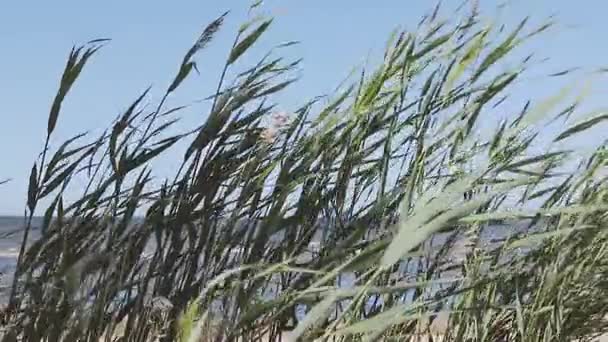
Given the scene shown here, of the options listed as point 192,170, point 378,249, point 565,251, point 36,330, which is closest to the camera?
point 378,249

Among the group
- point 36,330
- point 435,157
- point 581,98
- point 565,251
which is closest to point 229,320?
point 36,330

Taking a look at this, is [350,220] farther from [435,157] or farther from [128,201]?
[128,201]

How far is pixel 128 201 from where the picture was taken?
2211mm

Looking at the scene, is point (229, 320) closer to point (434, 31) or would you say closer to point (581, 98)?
→ point (434, 31)

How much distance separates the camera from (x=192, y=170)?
7.37 feet

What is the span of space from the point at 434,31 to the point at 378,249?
3.39ft

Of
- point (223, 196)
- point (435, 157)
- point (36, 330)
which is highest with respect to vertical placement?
point (435, 157)

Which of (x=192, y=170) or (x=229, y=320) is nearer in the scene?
(x=229, y=320)

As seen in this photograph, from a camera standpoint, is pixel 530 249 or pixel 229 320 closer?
pixel 229 320

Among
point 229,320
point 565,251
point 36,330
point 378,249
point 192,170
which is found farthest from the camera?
point 565,251

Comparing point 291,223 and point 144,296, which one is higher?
point 291,223

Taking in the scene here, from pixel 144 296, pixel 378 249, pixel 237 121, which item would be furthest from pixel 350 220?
pixel 378 249

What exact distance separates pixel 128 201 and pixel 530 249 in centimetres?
109

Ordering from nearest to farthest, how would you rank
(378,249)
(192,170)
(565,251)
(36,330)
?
(378,249) < (36,330) < (192,170) < (565,251)
